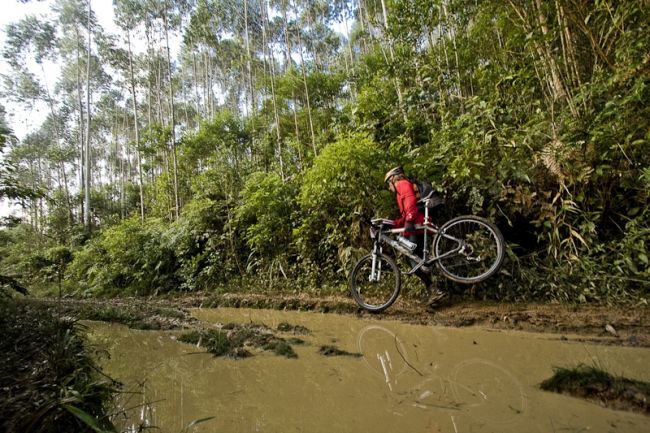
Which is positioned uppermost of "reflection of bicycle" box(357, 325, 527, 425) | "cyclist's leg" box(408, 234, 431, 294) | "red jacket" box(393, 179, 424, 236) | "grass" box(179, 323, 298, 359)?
"red jacket" box(393, 179, 424, 236)

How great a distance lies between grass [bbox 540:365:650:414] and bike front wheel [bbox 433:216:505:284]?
1.82m

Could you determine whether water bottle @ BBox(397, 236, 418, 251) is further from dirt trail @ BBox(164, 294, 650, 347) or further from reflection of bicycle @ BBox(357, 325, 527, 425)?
reflection of bicycle @ BBox(357, 325, 527, 425)

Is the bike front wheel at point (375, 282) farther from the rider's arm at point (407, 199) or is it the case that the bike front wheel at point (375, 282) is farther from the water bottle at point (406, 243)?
the rider's arm at point (407, 199)

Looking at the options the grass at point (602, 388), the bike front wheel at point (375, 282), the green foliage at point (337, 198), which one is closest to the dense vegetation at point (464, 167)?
the green foliage at point (337, 198)

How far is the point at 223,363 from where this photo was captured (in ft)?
8.75

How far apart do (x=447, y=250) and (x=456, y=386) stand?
2480 mm

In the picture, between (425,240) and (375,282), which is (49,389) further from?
(375,282)

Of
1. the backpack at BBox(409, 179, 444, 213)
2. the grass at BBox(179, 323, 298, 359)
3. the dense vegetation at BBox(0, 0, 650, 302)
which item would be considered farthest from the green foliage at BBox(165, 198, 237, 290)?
the backpack at BBox(409, 179, 444, 213)

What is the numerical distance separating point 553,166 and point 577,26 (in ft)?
6.51

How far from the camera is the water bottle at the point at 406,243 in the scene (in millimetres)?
4086

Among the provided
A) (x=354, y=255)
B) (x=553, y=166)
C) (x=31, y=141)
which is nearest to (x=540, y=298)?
(x=553, y=166)

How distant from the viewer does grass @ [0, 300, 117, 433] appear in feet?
4.15

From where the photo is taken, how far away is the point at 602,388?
1709 millimetres

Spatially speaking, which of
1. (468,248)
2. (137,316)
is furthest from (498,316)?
(137,316)
